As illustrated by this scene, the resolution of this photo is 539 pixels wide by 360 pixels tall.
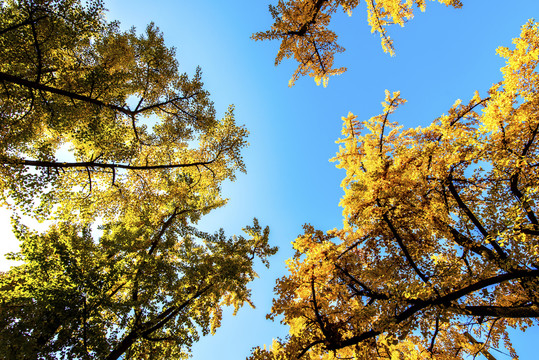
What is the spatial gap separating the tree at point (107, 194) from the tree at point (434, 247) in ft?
9.65

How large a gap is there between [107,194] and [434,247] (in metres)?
10.00

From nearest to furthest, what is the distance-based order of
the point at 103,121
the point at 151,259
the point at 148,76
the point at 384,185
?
the point at 384,185, the point at 151,259, the point at 103,121, the point at 148,76

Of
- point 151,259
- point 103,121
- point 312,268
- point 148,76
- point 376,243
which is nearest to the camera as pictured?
point 312,268

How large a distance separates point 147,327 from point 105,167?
487 cm

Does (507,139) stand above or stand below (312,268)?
above

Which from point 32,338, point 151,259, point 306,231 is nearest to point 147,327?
point 151,259

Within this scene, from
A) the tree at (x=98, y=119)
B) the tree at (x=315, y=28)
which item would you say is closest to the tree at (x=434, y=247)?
the tree at (x=315, y=28)

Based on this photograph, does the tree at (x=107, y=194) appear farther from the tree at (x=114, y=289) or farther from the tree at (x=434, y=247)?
the tree at (x=434, y=247)

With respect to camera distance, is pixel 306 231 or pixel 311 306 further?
pixel 306 231

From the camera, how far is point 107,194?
26.4ft

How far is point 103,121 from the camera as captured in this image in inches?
291

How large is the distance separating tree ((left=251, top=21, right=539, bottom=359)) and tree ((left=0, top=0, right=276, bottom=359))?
294 cm

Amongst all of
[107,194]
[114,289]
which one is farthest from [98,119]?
[114,289]

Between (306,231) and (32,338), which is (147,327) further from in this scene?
(306,231)
